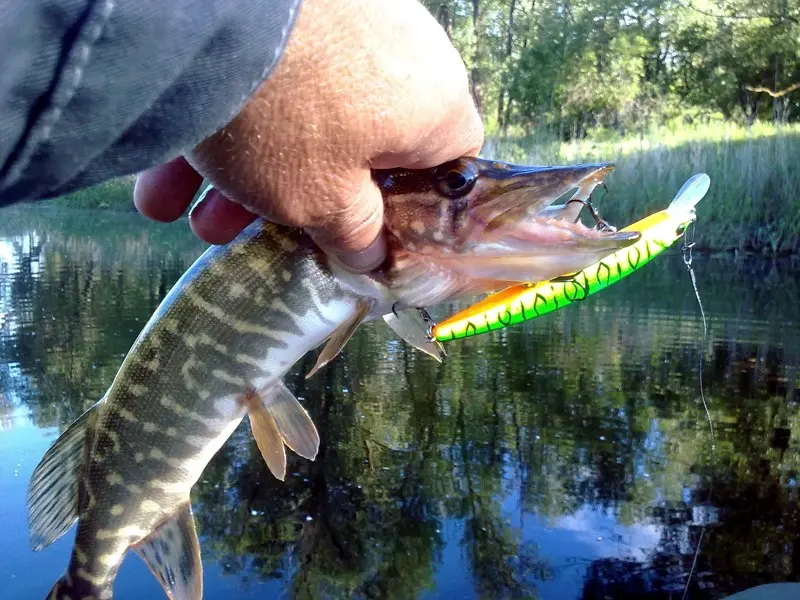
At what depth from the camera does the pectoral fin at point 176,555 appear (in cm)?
152

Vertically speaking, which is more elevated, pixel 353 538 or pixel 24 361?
pixel 353 538

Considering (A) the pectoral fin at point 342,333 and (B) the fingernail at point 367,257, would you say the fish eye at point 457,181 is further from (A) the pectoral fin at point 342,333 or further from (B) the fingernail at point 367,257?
(A) the pectoral fin at point 342,333

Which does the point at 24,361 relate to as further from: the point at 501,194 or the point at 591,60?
the point at 591,60

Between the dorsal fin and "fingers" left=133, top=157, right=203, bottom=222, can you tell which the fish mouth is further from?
the dorsal fin

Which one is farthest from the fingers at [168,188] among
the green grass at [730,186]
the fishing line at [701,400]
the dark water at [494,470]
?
the green grass at [730,186]

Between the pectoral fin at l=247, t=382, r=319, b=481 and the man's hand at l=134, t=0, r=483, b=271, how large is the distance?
56 centimetres

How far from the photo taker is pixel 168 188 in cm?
120

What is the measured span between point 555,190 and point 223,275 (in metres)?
0.60

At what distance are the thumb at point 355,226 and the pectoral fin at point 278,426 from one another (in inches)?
14.8

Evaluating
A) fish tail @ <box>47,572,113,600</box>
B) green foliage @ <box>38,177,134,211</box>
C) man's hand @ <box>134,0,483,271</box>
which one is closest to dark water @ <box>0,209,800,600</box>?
fish tail @ <box>47,572,113,600</box>

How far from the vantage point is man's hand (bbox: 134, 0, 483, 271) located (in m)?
0.79

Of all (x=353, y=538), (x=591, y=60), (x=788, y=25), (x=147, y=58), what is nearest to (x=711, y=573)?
(x=353, y=538)

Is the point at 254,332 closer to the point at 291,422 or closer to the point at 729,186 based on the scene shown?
the point at 291,422

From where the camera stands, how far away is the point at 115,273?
9195 millimetres
